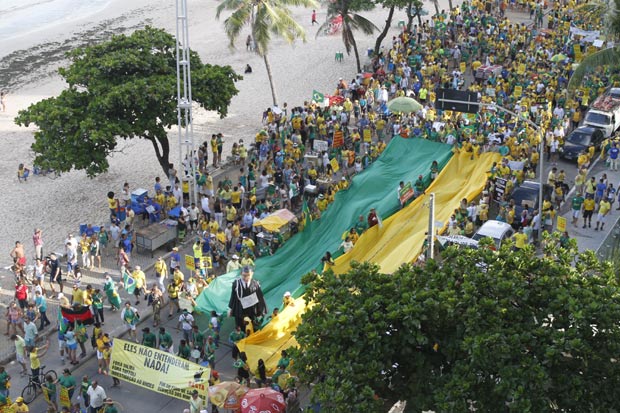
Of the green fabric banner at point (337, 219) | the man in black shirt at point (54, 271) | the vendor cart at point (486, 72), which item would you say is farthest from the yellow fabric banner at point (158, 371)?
the vendor cart at point (486, 72)

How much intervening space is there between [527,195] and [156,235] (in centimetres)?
1276

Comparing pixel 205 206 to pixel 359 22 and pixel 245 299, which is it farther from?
pixel 359 22

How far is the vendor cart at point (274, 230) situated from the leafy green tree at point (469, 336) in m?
10.7

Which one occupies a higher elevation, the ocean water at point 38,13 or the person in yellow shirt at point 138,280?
the ocean water at point 38,13

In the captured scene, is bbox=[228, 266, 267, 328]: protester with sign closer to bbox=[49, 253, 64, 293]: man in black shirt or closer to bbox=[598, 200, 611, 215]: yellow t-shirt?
bbox=[49, 253, 64, 293]: man in black shirt

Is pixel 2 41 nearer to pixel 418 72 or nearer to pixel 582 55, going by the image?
pixel 418 72

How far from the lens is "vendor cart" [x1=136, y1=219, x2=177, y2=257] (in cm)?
3108

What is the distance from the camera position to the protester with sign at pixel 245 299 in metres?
24.5

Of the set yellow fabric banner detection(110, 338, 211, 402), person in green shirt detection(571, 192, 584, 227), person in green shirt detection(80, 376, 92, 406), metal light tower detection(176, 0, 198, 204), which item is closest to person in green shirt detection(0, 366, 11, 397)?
person in green shirt detection(80, 376, 92, 406)

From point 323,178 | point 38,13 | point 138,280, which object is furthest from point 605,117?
point 38,13

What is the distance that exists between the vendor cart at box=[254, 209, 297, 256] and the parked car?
237 inches

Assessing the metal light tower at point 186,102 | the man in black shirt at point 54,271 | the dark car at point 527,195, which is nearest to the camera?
the man in black shirt at point 54,271

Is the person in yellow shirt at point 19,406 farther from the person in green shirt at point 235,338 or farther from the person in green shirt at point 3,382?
the person in green shirt at point 235,338

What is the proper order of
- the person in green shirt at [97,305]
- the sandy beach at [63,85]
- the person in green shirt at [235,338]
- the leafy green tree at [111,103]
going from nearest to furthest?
the person in green shirt at [235,338] < the person in green shirt at [97,305] < the leafy green tree at [111,103] < the sandy beach at [63,85]
